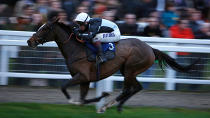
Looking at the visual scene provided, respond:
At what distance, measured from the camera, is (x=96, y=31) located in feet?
Result: 21.5

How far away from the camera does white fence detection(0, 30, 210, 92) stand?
312 inches

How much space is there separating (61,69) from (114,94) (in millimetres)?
1184

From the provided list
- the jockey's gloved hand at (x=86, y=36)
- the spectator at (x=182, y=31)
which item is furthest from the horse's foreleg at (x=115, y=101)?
the spectator at (x=182, y=31)

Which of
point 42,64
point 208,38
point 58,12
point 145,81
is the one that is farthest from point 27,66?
point 208,38

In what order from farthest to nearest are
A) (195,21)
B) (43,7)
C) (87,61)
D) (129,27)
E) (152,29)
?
(43,7) → (195,21) → (152,29) → (129,27) → (87,61)

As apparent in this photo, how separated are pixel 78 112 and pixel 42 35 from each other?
4.46ft

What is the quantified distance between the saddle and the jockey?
7cm

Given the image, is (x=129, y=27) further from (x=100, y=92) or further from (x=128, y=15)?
(x=100, y=92)

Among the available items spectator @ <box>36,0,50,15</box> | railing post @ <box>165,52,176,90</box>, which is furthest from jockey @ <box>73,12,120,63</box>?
spectator @ <box>36,0,50,15</box>

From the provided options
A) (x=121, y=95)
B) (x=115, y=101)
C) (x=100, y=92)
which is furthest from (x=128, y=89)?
(x=100, y=92)

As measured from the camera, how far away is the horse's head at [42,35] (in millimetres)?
6453

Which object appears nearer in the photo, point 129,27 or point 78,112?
point 78,112

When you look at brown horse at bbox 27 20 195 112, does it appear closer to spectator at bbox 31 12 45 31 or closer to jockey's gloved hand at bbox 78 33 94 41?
jockey's gloved hand at bbox 78 33 94 41

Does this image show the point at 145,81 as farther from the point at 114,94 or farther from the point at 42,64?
the point at 42,64
